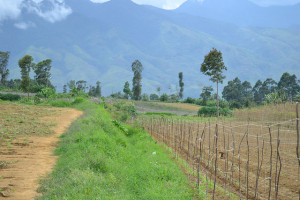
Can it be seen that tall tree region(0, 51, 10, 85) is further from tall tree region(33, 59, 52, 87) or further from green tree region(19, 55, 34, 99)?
green tree region(19, 55, 34, 99)

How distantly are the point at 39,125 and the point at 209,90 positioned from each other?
162 feet

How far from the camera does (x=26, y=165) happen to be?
708cm

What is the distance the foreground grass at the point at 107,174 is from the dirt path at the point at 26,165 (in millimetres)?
286

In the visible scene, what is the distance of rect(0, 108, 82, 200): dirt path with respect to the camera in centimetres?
555

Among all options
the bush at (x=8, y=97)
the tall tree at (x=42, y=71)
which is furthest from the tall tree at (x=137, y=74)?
the bush at (x=8, y=97)

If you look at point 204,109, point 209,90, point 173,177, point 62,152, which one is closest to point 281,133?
point 173,177

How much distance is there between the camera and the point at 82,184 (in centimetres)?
573

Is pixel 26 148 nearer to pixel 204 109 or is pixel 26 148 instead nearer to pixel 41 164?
pixel 41 164

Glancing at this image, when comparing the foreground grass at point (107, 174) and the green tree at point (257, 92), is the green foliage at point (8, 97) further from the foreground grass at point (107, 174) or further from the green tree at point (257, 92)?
the green tree at point (257, 92)

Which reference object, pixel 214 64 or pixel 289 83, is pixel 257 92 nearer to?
pixel 289 83

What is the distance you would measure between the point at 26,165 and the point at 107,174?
2.18 metres

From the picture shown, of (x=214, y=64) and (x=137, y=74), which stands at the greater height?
(x=137, y=74)

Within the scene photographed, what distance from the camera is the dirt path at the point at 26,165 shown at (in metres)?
5.55

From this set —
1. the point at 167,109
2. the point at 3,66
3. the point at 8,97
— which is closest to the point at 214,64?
the point at 8,97
